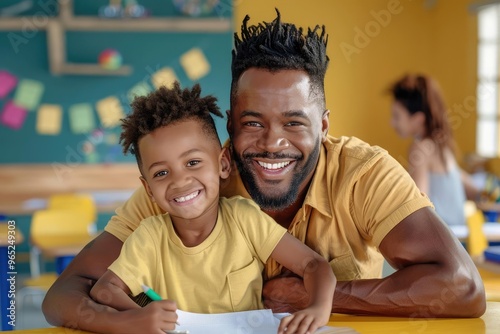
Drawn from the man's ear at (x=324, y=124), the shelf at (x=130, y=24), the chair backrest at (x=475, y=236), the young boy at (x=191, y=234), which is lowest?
the chair backrest at (x=475, y=236)

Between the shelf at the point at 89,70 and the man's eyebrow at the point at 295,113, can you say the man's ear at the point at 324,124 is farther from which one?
the shelf at the point at 89,70

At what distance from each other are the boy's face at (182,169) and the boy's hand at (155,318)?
0.27 m

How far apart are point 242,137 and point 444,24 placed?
6089mm

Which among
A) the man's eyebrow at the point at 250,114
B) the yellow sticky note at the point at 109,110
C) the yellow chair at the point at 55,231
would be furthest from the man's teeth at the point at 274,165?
the yellow sticky note at the point at 109,110

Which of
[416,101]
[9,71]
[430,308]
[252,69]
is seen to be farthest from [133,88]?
[430,308]

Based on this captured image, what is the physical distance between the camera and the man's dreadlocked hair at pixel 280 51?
5.02 feet

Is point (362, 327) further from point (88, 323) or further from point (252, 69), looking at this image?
point (252, 69)

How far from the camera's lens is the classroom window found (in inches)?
253

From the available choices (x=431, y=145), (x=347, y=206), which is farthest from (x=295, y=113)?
(x=431, y=145)

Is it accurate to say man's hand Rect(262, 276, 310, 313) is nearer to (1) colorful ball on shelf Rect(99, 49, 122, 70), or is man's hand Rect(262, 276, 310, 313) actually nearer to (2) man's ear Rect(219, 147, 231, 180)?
A: (2) man's ear Rect(219, 147, 231, 180)

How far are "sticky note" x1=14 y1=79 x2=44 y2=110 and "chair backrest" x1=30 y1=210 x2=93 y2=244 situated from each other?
2.26m

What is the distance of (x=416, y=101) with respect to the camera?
4.05 m

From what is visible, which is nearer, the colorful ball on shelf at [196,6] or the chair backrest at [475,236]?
the chair backrest at [475,236]

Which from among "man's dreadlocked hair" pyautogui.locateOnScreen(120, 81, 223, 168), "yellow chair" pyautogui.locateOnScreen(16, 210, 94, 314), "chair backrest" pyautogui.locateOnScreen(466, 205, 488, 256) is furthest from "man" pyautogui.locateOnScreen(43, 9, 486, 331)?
"yellow chair" pyautogui.locateOnScreen(16, 210, 94, 314)
